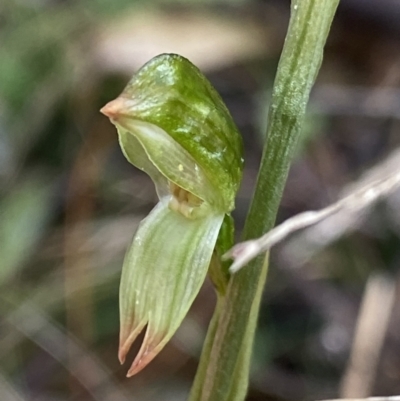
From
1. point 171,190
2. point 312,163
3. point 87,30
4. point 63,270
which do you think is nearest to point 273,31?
point 312,163

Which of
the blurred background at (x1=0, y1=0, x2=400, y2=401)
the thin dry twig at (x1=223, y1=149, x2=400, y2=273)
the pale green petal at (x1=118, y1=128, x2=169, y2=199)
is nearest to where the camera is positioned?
the thin dry twig at (x1=223, y1=149, x2=400, y2=273)

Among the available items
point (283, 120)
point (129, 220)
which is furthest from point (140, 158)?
point (129, 220)

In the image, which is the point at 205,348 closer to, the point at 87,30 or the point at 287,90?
the point at 287,90

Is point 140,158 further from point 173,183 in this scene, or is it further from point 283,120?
point 283,120

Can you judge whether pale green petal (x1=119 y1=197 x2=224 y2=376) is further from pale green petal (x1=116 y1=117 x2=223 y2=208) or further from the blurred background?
the blurred background

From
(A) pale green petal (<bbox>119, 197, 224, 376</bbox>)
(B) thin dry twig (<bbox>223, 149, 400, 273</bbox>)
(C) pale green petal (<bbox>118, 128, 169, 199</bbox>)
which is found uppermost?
(C) pale green petal (<bbox>118, 128, 169, 199</bbox>)

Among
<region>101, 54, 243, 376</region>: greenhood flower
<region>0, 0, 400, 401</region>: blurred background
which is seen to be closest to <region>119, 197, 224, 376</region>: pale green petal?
<region>101, 54, 243, 376</region>: greenhood flower

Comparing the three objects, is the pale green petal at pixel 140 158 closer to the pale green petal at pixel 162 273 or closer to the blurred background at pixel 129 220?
the pale green petal at pixel 162 273
